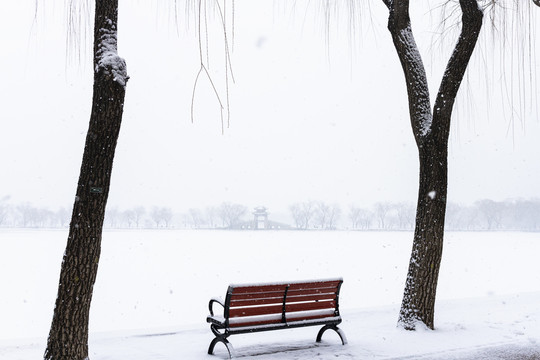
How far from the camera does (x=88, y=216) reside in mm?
5230

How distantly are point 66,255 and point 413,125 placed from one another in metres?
→ 4.84

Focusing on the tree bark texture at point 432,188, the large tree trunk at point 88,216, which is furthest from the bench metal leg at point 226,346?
the tree bark texture at point 432,188

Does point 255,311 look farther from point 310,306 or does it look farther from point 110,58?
point 110,58

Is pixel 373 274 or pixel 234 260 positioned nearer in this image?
pixel 373 274

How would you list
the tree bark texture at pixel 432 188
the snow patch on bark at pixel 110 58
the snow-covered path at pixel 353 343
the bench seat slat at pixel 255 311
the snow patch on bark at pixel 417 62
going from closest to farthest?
the snow patch on bark at pixel 110 58
the bench seat slat at pixel 255 311
the snow-covered path at pixel 353 343
the tree bark texture at pixel 432 188
the snow patch on bark at pixel 417 62

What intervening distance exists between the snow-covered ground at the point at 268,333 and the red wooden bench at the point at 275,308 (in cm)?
33

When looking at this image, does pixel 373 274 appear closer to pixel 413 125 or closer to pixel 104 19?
pixel 413 125

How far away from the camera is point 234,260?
1312 inches

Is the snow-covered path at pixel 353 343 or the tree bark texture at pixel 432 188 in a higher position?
the tree bark texture at pixel 432 188

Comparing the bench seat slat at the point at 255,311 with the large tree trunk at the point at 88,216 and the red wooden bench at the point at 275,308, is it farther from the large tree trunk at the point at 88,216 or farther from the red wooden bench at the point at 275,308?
the large tree trunk at the point at 88,216

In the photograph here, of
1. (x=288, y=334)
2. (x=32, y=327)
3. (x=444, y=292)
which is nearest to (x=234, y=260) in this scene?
(x=444, y=292)

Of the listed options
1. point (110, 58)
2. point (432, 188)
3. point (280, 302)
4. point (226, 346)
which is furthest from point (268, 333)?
point (110, 58)

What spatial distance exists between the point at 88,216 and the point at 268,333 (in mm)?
3276

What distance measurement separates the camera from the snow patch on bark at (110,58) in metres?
5.36
